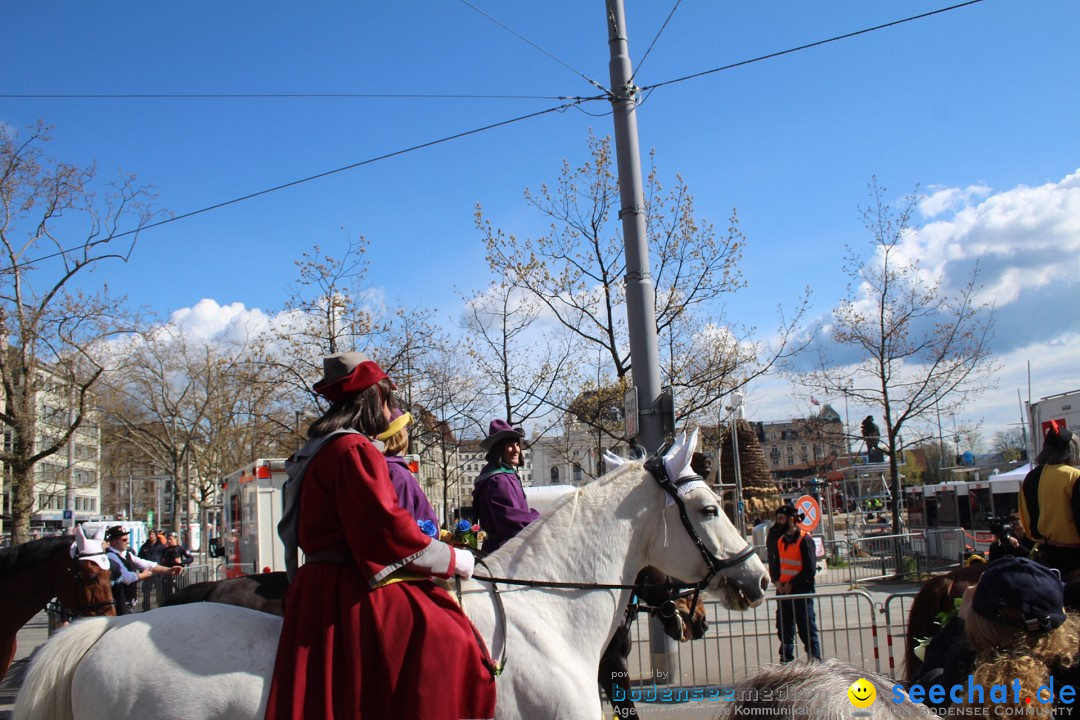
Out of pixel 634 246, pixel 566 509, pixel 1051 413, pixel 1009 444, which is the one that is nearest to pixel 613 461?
pixel 566 509

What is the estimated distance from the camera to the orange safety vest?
33.2ft

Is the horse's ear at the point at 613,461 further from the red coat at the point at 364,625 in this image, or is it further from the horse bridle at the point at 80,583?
the horse bridle at the point at 80,583

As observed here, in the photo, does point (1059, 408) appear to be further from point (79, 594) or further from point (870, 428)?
point (870, 428)

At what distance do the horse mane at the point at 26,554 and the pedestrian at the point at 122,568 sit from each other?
328 cm

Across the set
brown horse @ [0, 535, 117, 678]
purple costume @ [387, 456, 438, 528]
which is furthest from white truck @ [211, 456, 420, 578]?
purple costume @ [387, 456, 438, 528]

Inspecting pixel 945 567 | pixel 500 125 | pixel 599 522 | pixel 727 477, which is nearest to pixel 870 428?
pixel 727 477

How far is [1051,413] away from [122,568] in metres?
14.6

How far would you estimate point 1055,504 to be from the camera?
20.2 ft

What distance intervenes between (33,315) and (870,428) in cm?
2931

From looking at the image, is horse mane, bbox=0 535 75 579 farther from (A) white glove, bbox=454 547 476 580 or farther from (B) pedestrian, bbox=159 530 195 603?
(B) pedestrian, bbox=159 530 195 603

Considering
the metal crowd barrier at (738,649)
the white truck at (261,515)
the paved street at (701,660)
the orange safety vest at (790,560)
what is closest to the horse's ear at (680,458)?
the paved street at (701,660)

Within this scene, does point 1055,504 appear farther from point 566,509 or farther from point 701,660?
point 701,660

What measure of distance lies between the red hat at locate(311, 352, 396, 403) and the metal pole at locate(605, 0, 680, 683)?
18.3 feet

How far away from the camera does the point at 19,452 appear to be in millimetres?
17734
